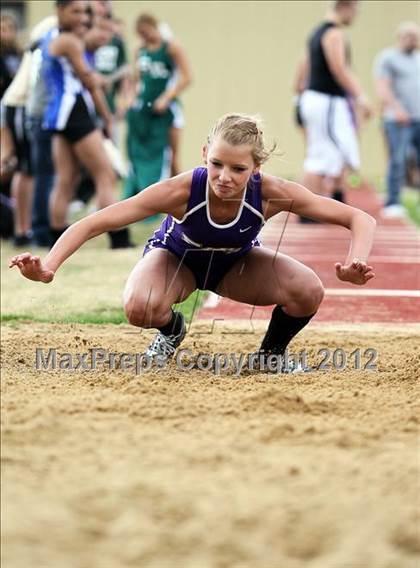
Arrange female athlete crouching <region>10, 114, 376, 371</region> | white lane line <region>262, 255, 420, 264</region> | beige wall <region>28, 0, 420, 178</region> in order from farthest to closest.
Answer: beige wall <region>28, 0, 420, 178</region> → white lane line <region>262, 255, 420, 264</region> → female athlete crouching <region>10, 114, 376, 371</region>

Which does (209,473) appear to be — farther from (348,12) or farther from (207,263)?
(348,12)

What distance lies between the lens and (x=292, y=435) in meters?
3.41

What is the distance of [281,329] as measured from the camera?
494 cm

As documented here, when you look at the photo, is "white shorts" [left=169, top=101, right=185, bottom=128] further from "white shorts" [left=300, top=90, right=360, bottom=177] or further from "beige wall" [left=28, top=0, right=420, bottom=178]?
"beige wall" [left=28, top=0, right=420, bottom=178]

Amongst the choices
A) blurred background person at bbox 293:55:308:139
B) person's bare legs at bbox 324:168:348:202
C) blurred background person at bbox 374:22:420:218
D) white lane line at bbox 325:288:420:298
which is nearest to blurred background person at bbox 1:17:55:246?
blurred background person at bbox 293:55:308:139

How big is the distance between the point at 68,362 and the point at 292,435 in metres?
1.76

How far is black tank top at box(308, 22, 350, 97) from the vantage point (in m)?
10.7

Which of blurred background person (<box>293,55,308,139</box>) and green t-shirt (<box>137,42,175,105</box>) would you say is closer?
green t-shirt (<box>137,42,175,105</box>)

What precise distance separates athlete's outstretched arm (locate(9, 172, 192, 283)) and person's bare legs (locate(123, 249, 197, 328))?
0.93 feet

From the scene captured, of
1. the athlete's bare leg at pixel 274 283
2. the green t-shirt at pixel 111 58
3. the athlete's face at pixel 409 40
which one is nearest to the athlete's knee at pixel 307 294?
the athlete's bare leg at pixel 274 283

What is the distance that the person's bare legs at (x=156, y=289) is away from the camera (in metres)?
4.68

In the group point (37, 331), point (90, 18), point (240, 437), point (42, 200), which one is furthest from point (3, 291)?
point (240, 437)

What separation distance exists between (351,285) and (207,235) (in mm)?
2880

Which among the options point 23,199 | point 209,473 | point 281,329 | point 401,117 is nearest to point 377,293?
point 281,329
